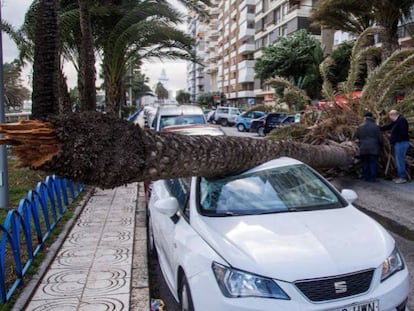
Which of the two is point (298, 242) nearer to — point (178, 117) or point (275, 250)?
point (275, 250)

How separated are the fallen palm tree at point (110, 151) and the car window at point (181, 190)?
0.22m

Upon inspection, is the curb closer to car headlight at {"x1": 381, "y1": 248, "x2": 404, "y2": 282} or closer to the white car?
the white car

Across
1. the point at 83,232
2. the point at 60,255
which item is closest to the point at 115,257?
the point at 60,255

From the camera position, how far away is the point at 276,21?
Result: 50156 mm

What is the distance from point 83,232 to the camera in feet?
21.6

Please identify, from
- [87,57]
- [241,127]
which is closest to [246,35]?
[241,127]

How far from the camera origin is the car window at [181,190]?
4.28 meters

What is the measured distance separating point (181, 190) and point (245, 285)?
75.1 inches

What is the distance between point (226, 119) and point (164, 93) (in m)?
126

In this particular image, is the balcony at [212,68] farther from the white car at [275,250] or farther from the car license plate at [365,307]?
the car license plate at [365,307]

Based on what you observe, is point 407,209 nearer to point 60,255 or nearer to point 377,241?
point 377,241

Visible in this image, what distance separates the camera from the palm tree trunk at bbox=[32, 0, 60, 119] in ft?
13.9

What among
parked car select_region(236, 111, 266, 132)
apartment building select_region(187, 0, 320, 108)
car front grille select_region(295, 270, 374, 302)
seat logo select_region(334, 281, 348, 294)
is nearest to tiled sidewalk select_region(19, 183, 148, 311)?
car front grille select_region(295, 270, 374, 302)

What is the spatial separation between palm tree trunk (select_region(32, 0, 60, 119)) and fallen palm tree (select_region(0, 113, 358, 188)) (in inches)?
37.3
